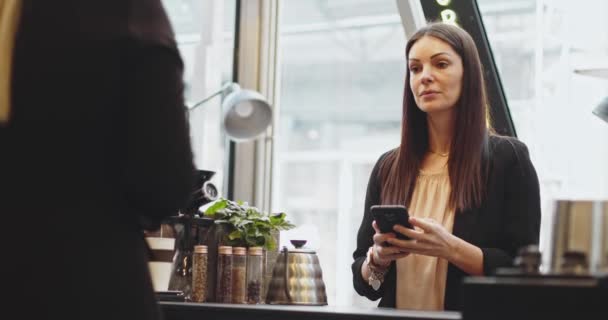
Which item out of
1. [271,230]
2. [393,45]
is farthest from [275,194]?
[393,45]

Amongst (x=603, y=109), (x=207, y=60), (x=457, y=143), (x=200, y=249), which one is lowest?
(x=200, y=249)

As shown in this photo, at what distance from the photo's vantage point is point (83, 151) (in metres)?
1.44

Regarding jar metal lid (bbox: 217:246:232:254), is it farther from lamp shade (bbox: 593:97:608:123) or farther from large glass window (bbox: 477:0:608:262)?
large glass window (bbox: 477:0:608:262)

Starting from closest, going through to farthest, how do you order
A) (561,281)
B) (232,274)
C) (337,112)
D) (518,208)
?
(561,281) < (518,208) < (232,274) < (337,112)

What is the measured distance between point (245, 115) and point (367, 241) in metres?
2.05

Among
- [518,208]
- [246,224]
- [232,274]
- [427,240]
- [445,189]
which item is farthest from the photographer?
[246,224]

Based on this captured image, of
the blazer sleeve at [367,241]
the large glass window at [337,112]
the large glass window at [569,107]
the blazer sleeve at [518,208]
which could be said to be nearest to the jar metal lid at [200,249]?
the blazer sleeve at [367,241]

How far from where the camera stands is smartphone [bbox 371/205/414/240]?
91.3 inches

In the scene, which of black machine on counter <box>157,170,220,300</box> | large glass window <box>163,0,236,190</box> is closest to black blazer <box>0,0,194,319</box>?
black machine on counter <box>157,170,220,300</box>

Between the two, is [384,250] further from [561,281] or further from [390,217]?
[561,281]

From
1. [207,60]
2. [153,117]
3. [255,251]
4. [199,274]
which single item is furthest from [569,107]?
[153,117]

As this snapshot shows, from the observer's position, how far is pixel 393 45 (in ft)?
28.6

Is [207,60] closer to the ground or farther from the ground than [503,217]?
farther from the ground

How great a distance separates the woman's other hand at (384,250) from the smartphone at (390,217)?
0.02 meters
